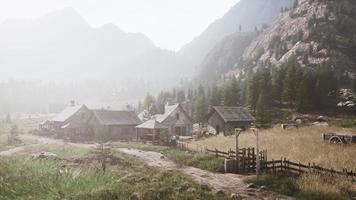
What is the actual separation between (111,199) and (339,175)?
14148 millimetres

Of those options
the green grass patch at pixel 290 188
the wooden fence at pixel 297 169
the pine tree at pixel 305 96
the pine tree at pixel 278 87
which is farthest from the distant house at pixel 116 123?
the pine tree at pixel 278 87

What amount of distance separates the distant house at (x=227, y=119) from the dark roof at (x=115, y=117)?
14.3 metres

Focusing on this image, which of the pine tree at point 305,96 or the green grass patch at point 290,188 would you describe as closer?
the green grass patch at point 290,188

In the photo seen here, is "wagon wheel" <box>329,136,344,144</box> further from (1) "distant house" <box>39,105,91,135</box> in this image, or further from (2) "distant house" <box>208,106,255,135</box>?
(1) "distant house" <box>39,105,91,135</box>

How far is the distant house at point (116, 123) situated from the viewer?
61784 mm

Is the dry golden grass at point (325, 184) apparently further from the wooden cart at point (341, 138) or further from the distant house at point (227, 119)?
the distant house at point (227, 119)

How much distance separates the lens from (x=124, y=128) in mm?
65062

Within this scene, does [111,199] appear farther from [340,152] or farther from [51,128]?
[51,128]

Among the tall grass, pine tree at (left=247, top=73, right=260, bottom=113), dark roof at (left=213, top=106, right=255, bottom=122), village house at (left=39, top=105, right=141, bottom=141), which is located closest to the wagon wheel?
dark roof at (left=213, top=106, right=255, bottom=122)

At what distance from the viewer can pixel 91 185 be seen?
65.5 ft

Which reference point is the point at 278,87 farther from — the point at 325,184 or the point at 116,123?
the point at 325,184

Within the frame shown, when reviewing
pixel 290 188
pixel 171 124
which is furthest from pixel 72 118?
pixel 290 188

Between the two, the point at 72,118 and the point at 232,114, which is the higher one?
the point at 232,114

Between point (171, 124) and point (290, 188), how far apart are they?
41575 millimetres
